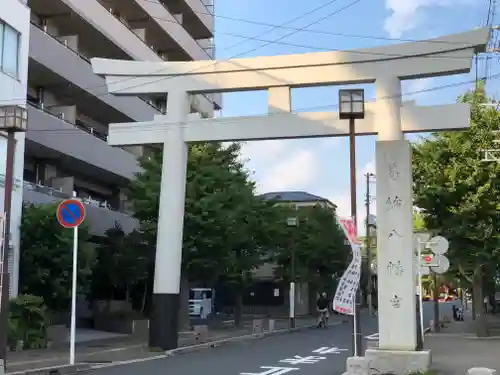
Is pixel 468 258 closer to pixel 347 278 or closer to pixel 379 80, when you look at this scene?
pixel 379 80

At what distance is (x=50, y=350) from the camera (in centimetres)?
1869

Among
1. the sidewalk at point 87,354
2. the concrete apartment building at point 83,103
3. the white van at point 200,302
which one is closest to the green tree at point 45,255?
the sidewalk at point 87,354

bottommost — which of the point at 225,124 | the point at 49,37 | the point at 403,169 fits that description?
the point at 403,169

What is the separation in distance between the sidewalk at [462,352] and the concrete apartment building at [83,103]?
1138 centimetres

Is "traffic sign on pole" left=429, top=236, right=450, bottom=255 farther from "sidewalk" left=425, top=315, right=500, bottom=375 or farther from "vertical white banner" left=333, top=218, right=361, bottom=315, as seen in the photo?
"vertical white banner" left=333, top=218, right=361, bottom=315

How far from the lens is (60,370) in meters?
13.8

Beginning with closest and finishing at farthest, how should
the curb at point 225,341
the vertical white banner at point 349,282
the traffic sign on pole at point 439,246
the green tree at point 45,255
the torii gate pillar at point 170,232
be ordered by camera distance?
the vertical white banner at point 349,282 → the traffic sign on pole at point 439,246 → the torii gate pillar at point 170,232 → the curb at point 225,341 → the green tree at point 45,255

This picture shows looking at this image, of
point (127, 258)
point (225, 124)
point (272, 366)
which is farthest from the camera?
point (127, 258)

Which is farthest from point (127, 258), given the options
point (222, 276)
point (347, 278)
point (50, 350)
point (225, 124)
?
point (347, 278)

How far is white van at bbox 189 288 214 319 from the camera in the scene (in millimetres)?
41625

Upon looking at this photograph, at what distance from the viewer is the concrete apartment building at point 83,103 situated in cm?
2606

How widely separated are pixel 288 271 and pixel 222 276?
43.1 ft

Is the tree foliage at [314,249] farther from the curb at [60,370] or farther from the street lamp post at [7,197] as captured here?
the street lamp post at [7,197]

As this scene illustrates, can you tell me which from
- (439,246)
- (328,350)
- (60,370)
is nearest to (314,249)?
(328,350)
